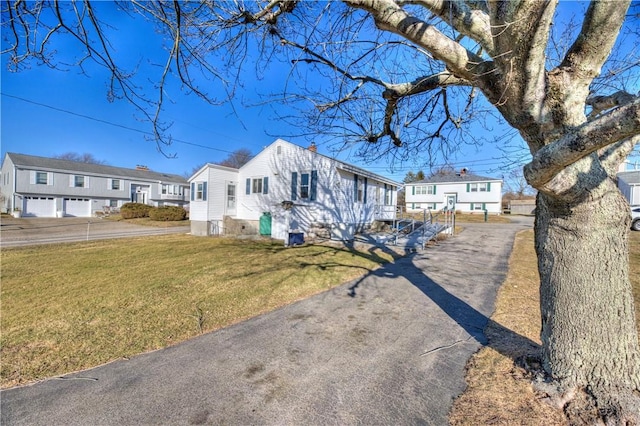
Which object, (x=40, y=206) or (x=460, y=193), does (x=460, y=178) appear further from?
(x=40, y=206)

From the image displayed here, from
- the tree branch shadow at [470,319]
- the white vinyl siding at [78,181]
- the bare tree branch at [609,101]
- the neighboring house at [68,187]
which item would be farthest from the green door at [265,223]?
the white vinyl siding at [78,181]

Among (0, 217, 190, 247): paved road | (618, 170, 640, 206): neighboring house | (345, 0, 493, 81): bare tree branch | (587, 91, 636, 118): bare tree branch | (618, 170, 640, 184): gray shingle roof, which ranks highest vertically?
(618, 170, 640, 184): gray shingle roof

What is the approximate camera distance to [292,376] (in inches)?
113

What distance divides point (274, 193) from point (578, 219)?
1446 cm

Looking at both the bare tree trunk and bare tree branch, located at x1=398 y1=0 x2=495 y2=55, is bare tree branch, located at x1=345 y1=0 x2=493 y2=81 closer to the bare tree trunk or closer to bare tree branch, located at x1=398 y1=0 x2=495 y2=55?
bare tree branch, located at x1=398 y1=0 x2=495 y2=55

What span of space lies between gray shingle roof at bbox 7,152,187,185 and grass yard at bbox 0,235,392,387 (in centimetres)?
2577

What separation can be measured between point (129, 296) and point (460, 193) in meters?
37.3

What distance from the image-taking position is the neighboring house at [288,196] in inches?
563

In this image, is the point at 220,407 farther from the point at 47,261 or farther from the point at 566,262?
the point at 47,261

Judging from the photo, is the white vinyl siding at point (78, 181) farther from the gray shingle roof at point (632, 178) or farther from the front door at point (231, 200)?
the gray shingle roof at point (632, 178)

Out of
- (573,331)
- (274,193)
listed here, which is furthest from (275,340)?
(274,193)

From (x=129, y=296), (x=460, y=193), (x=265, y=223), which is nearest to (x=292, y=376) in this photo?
(x=129, y=296)

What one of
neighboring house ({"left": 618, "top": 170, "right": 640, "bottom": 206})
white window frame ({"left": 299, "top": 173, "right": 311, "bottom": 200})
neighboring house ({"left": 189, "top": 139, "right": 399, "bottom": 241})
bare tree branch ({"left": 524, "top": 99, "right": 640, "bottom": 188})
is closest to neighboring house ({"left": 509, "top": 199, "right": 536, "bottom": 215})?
neighboring house ({"left": 618, "top": 170, "right": 640, "bottom": 206})

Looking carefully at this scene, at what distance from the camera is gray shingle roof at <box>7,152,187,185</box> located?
27.6 metres
